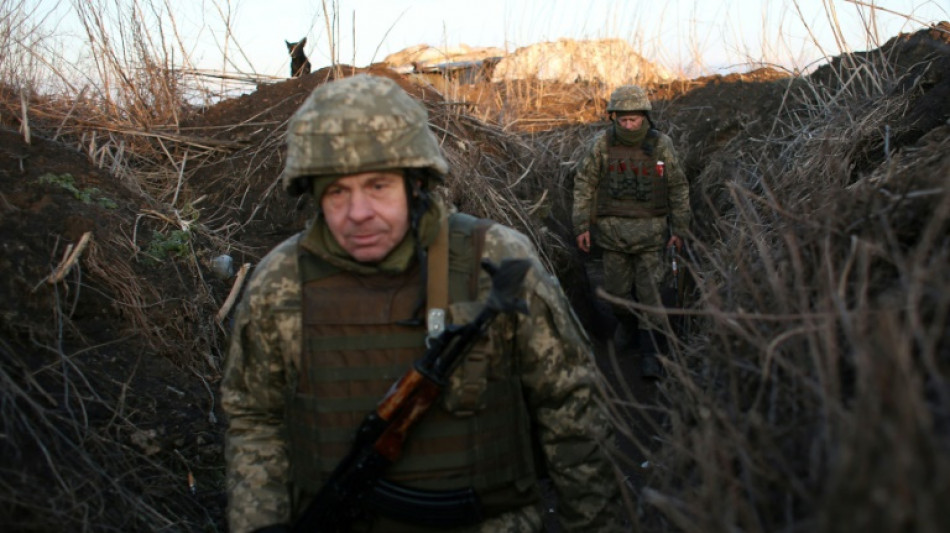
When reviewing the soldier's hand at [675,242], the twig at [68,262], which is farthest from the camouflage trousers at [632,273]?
the twig at [68,262]

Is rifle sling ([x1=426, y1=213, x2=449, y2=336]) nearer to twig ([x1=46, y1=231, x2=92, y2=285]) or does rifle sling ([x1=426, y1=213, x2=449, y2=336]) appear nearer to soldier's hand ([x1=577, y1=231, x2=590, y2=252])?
twig ([x1=46, y1=231, x2=92, y2=285])

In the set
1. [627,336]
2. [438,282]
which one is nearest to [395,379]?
[438,282]

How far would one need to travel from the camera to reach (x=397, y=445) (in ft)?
7.14

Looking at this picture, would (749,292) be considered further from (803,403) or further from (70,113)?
(70,113)

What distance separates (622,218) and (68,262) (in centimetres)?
449

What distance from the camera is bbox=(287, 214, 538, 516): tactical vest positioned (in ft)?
7.31

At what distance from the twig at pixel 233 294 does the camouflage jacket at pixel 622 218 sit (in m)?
3.17

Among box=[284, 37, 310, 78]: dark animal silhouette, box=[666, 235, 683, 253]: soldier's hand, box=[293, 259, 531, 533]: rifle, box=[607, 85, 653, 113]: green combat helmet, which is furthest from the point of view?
box=[284, 37, 310, 78]: dark animal silhouette

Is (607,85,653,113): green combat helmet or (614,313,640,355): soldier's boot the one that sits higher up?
(607,85,653,113): green combat helmet

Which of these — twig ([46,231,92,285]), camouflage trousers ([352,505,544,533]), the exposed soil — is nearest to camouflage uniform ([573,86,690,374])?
the exposed soil

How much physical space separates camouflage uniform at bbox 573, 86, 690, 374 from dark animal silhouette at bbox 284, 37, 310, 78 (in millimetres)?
2598

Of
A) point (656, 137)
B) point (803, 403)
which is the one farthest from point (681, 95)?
point (803, 403)

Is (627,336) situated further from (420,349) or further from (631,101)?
(420,349)

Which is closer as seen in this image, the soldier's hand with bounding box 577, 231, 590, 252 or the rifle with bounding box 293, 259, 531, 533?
the rifle with bounding box 293, 259, 531, 533
